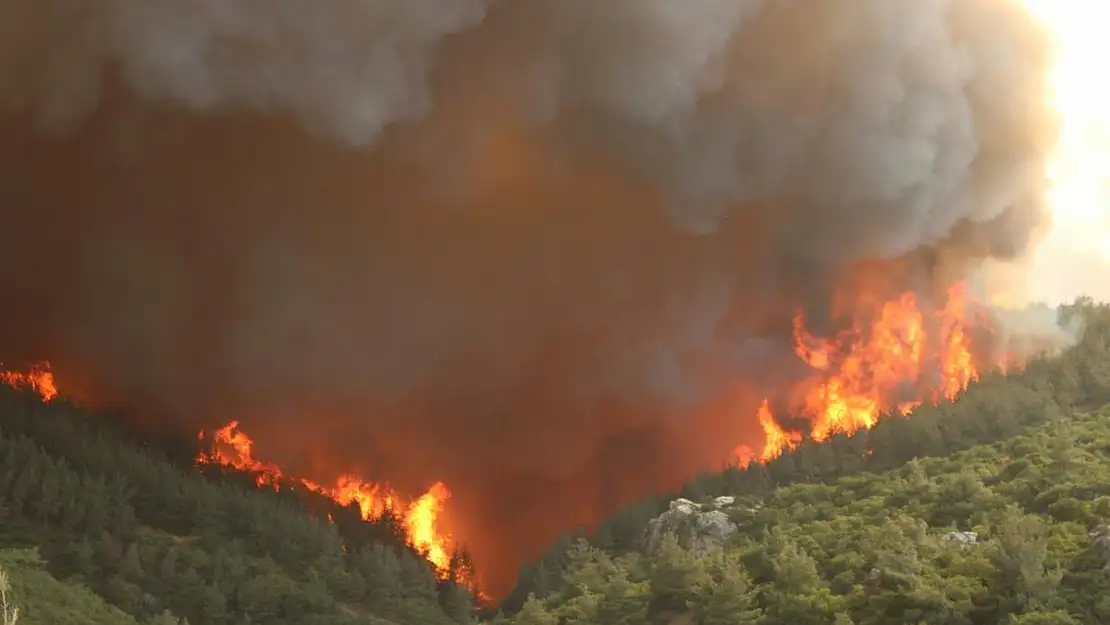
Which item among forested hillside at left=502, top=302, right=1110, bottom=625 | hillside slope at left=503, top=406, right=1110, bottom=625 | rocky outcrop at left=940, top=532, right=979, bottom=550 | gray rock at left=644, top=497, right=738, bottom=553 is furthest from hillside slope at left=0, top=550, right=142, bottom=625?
rocky outcrop at left=940, top=532, right=979, bottom=550

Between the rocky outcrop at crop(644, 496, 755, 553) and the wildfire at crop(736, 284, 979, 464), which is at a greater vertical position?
the wildfire at crop(736, 284, 979, 464)

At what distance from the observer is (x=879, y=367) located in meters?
73.6

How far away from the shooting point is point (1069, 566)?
101 feet

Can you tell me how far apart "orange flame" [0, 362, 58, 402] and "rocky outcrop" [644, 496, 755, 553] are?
256ft

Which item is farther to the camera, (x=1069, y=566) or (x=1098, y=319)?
→ (x=1098, y=319)

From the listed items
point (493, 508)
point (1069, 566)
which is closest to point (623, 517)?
point (493, 508)

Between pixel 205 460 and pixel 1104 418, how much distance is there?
82.1m

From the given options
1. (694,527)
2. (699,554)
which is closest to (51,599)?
(694,527)

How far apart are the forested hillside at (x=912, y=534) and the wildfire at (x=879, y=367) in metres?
9.57

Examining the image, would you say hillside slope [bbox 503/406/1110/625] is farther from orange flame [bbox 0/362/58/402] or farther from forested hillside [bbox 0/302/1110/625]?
orange flame [bbox 0/362/58/402]

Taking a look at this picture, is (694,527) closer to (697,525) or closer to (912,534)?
(697,525)

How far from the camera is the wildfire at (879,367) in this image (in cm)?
7131

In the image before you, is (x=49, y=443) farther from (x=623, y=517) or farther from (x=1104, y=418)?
(x=1104, y=418)

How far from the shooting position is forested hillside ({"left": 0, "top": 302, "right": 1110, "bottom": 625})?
32.0 metres
